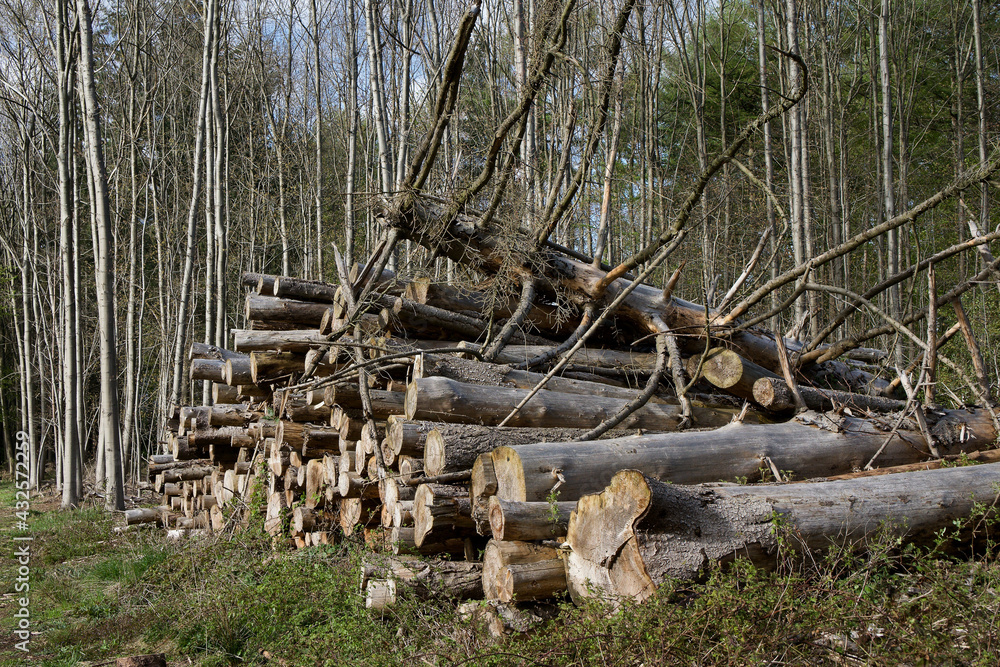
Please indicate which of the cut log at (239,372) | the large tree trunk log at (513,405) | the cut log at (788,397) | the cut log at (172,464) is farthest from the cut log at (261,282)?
Answer: the cut log at (788,397)

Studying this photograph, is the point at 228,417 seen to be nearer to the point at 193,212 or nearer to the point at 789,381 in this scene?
the point at 193,212

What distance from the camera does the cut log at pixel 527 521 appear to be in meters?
3.63

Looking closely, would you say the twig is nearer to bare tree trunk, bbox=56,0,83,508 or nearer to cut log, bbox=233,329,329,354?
cut log, bbox=233,329,329,354

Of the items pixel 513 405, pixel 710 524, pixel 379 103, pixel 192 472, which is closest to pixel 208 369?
pixel 192 472

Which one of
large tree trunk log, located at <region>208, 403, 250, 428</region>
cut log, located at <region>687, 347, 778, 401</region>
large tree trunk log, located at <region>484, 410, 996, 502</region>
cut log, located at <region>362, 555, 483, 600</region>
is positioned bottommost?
cut log, located at <region>362, 555, 483, 600</region>

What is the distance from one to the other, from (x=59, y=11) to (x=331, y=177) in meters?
10.2

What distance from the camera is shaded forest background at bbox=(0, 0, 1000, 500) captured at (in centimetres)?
1005

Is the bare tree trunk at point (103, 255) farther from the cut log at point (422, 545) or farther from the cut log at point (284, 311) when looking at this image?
the cut log at point (422, 545)

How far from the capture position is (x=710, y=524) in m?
3.12

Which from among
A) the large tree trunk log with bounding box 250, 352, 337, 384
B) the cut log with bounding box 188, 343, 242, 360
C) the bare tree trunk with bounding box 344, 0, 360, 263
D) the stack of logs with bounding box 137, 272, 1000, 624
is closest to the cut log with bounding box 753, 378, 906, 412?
the stack of logs with bounding box 137, 272, 1000, 624

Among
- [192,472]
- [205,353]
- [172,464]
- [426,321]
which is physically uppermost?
[426,321]

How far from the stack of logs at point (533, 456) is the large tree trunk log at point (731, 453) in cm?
1

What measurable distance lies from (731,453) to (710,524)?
1.45 meters

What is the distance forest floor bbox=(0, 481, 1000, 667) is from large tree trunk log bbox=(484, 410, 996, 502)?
2.68ft
